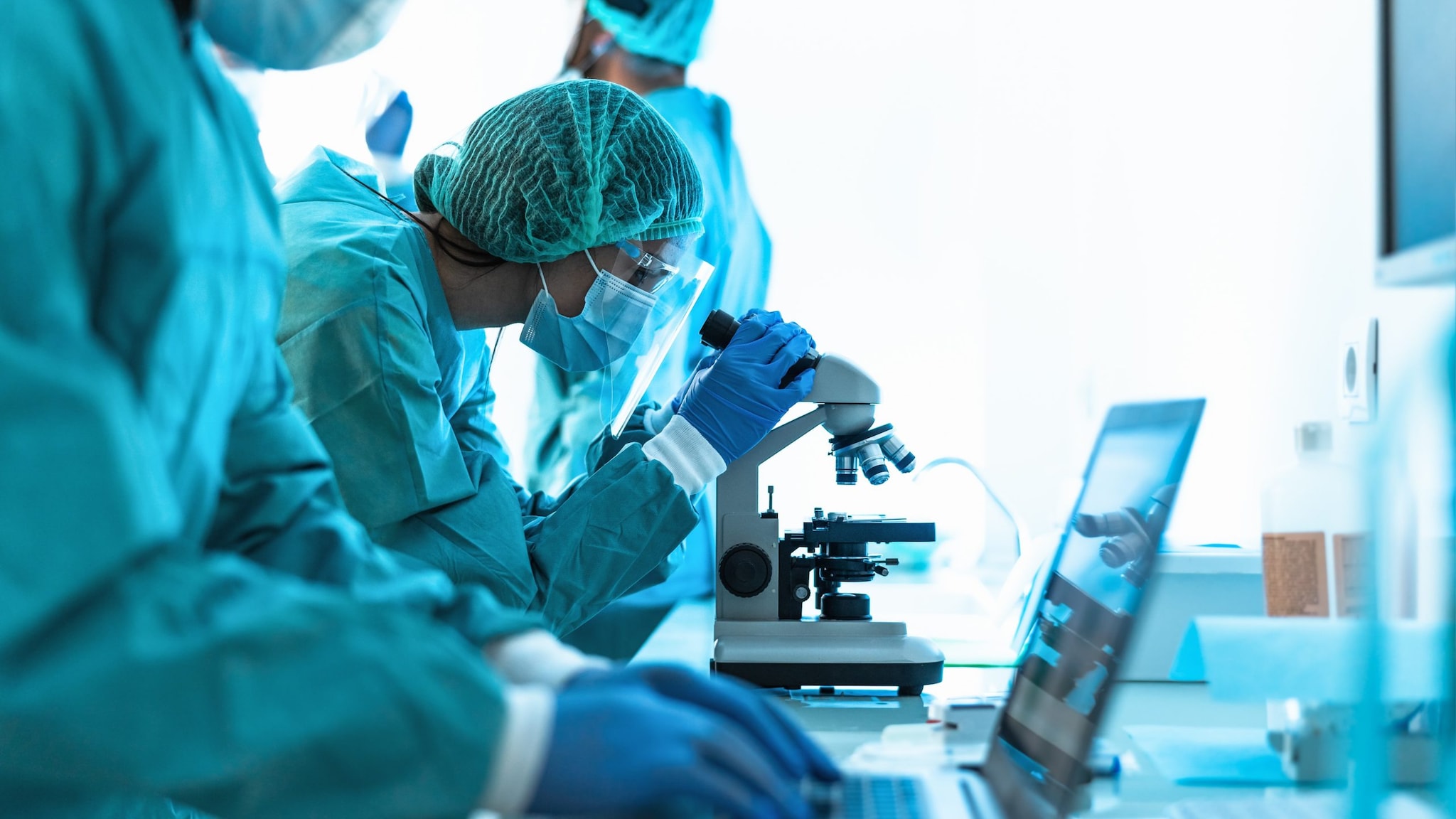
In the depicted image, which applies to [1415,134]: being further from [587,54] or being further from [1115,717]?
[587,54]

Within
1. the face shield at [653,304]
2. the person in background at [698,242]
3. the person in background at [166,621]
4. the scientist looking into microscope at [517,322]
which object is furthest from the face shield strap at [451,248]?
the person in background at [166,621]

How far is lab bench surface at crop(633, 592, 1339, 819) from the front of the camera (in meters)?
0.95

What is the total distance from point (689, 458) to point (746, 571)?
0.60ft

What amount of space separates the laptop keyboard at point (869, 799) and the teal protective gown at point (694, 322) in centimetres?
148

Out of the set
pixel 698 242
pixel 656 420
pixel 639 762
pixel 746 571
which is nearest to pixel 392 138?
pixel 698 242

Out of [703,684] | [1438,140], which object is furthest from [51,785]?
[1438,140]

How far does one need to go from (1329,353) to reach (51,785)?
1.63 meters

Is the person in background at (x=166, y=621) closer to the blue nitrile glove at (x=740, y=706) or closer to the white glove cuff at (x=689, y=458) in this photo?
the blue nitrile glove at (x=740, y=706)

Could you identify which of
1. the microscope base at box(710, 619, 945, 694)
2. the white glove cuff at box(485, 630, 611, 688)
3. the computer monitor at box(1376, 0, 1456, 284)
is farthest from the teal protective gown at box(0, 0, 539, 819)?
the computer monitor at box(1376, 0, 1456, 284)

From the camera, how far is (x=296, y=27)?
2.88 ft

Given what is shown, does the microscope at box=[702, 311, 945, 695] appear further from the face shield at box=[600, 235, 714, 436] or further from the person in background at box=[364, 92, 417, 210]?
the person in background at box=[364, 92, 417, 210]

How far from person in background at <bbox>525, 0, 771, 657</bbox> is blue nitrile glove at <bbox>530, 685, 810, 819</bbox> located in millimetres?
1647

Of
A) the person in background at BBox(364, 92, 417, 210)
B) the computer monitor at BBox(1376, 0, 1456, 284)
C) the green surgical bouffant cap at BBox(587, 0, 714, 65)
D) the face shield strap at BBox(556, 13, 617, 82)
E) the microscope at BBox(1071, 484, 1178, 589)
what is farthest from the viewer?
the face shield strap at BBox(556, 13, 617, 82)

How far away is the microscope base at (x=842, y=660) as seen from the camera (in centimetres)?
144
